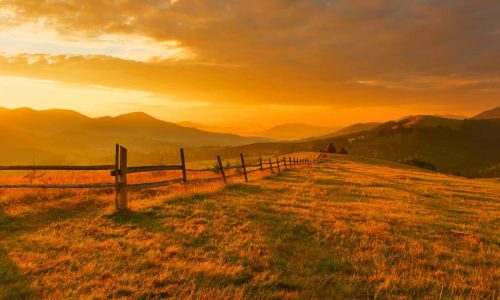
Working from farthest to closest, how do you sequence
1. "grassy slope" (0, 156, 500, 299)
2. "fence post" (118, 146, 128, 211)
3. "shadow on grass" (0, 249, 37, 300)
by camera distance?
"fence post" (118, 146, 128, 211) < "grassy slope" (0, 156, 500, 299) < "shadow on grass" (0, 249, 37, 300)

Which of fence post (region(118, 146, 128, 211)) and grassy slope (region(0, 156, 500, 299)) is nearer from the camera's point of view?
grassy slope (region(0, 156, 500, 299))

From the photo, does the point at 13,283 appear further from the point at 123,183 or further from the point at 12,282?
the point at 123,183

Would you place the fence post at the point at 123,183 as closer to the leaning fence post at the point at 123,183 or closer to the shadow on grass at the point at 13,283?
the leaning fence post at the point at 123,183

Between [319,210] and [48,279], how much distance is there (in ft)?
30.1

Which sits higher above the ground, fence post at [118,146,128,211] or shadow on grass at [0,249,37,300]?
fence post at [118,146,128,211]

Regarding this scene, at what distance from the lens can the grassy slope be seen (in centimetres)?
545

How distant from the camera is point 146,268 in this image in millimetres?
6066

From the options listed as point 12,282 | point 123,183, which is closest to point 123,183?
point 123,183

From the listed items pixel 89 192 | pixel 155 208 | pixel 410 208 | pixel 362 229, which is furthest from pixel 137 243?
pixel 410 208

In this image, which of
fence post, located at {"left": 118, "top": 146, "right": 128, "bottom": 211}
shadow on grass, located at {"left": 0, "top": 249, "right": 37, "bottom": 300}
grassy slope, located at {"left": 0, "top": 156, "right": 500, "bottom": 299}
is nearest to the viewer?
shadow on grass, located at {"left": 0, "top": 249, "right": 37, "bottom": 300}

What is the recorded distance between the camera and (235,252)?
7.04 m

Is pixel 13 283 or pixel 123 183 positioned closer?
pixel 13 283

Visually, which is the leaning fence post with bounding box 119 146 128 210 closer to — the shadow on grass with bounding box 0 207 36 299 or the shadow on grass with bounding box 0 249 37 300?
the shadow on grass with bounding box 0 207 36 299

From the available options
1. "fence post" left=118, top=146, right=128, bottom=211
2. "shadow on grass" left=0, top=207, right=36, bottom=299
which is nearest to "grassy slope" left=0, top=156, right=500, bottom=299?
"shadow on grass" left=0, top=207, right=36, bottom=299
